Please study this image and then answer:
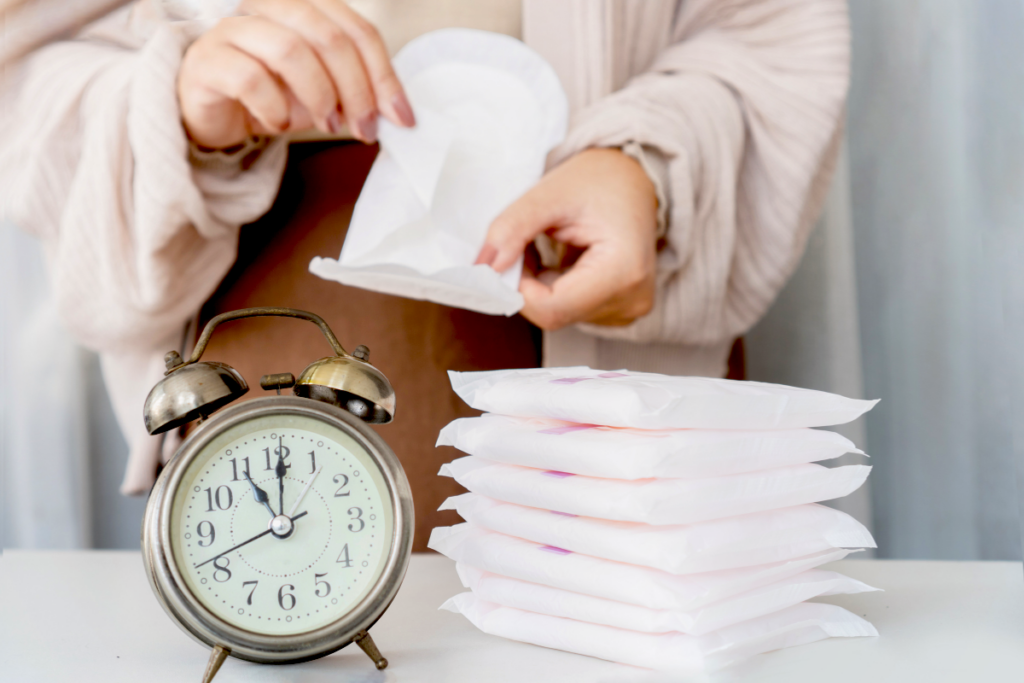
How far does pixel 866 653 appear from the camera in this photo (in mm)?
425

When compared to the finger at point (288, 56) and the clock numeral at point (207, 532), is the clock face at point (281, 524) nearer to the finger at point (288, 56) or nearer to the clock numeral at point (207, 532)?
the clock numeral at point (207, 532)

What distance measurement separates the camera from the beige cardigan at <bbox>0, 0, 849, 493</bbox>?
2.39ft

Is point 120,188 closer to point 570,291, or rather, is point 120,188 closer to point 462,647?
point 570,291

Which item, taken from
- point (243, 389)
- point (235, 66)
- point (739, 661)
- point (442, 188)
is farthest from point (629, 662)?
point (235, 66)

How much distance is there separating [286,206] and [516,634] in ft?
1.90

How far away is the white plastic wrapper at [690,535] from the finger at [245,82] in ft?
1.46

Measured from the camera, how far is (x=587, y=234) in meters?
0.72

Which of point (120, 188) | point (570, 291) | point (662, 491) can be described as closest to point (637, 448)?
point (662, 491)

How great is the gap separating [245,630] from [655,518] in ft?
0.76

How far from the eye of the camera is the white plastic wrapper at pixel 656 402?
15.6 inches

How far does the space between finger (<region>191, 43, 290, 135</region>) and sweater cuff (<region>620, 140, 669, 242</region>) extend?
35cm

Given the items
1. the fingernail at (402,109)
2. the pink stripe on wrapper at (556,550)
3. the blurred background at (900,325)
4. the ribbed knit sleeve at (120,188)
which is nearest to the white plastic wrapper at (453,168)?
the fingernail at (402,109)

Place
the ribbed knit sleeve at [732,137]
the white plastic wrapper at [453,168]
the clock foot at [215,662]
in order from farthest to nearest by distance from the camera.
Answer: the ribbed knit sleeve at [732,137] < the white plastic wrapper at [453,168] < the clock foot at [215,662]

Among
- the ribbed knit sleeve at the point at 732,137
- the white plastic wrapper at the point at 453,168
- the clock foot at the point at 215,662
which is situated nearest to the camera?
the clock foot at the point at 215,662
